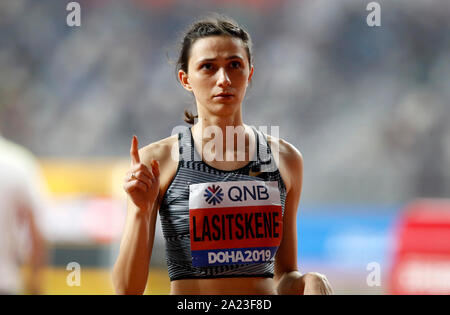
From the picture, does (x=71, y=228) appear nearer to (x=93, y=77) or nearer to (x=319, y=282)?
(x=93, y=77)

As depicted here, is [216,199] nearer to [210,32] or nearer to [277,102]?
[210,32]

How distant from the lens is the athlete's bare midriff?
190 centimetres

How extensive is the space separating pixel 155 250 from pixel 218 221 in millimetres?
4576

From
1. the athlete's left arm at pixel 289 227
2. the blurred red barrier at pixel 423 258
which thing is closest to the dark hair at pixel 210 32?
the athlete's left arm at pixel 289 227

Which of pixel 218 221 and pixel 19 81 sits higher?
pixel 19 81

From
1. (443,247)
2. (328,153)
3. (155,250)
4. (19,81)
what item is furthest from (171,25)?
(443,247)

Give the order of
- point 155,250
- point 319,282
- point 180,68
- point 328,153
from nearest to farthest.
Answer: point 319,282
point 180,68
point 155,250
point 328,153

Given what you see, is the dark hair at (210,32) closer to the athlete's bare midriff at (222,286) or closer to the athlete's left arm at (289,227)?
the athlete's left arm at (289,227)

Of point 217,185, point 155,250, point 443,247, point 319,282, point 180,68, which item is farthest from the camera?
point 155,250

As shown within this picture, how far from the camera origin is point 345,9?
852 cm

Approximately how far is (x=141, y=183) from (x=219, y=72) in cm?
44

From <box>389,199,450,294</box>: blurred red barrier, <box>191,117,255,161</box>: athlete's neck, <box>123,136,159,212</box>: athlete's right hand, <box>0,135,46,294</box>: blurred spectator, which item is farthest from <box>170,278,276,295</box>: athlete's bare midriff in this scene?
<box>389,199,450,294</box>: blurred red barrier

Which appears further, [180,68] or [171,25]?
[171,25]

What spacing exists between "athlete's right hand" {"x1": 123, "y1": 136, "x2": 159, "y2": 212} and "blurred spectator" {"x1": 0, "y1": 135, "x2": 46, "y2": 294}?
0.85m
